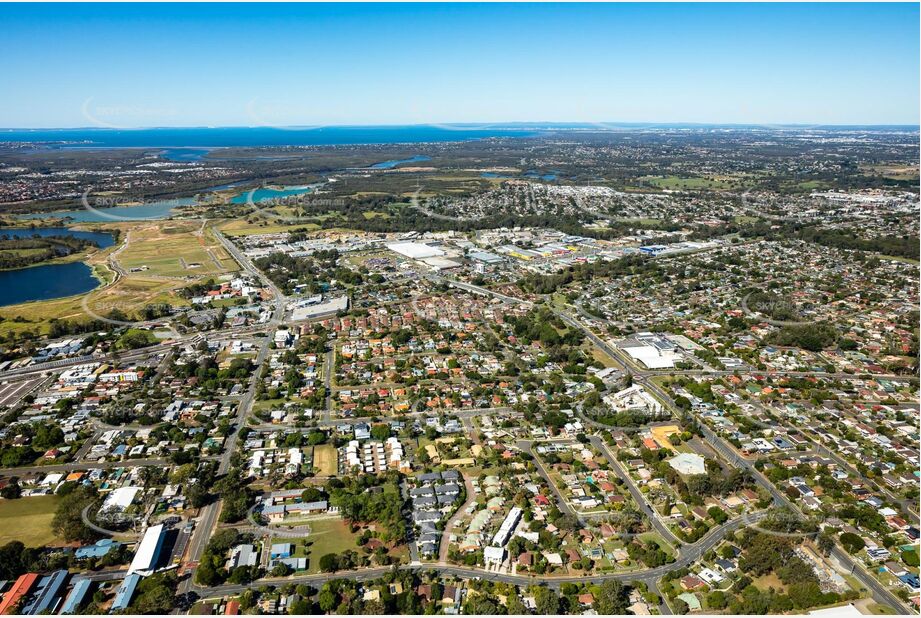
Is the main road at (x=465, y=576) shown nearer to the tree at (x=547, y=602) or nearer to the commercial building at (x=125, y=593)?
the tree at (x=547, y=602)

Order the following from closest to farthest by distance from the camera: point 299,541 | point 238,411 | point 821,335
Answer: point 299,541
point 238,411
point 821,335

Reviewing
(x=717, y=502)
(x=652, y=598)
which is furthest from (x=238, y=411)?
(x=717, y=502)

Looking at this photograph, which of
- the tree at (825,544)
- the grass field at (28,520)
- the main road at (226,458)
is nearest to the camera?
the main road at (226,458)

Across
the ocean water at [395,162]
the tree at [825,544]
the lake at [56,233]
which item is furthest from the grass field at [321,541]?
the ocean water at [395,162]

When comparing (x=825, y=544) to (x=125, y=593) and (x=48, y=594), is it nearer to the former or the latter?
(x=125, y=593)

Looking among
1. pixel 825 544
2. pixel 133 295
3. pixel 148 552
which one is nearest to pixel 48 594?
pixel 148 552

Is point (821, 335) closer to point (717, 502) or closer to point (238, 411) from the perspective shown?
point (717, 502)

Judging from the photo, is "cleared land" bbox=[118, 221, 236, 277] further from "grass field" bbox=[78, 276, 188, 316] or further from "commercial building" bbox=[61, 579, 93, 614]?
"commercial building" bbox=[61, 579, 93, 614]

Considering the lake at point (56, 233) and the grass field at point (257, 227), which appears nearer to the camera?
the lake at point (56, 233)
